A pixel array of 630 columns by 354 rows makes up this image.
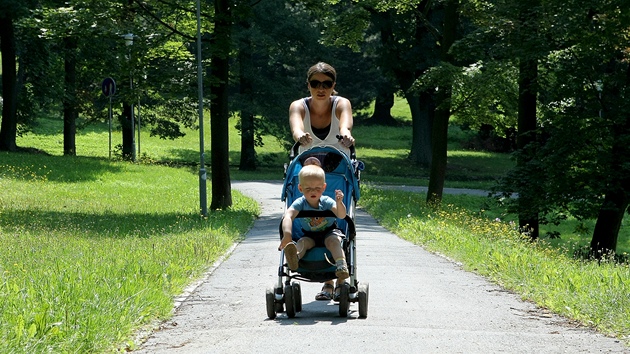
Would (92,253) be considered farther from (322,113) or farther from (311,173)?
(311,173)

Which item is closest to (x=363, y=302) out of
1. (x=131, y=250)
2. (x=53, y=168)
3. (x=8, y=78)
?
(x=131, y=250)

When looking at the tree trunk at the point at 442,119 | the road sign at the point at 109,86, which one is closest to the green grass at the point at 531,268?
the tree trunk at the point at 442,119

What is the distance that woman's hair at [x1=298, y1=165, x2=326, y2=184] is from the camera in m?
8.82

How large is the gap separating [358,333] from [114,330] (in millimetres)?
1881

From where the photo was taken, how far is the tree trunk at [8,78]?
134 ft

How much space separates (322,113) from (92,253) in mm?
4765

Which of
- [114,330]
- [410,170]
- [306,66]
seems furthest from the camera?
[306,66]

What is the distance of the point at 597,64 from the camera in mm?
23375

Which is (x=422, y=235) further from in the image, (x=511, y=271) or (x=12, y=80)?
(x=12, y=80)

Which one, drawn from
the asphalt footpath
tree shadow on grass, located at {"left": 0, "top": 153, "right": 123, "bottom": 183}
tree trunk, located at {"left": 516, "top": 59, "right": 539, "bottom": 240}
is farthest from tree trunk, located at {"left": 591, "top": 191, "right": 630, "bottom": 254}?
tree shadow on grass, located at {"left": 0, "top": 153, "right": 123, "bottom": 183}

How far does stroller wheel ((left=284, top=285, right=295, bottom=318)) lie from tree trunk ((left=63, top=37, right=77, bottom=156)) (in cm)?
3850

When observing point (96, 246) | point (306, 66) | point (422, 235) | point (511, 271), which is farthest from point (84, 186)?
point (306, 66)

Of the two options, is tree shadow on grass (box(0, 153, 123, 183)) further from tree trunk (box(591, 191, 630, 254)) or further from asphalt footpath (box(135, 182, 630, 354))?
asphalt footpath (box(135, 182, 630, 354))

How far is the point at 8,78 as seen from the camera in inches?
1620
